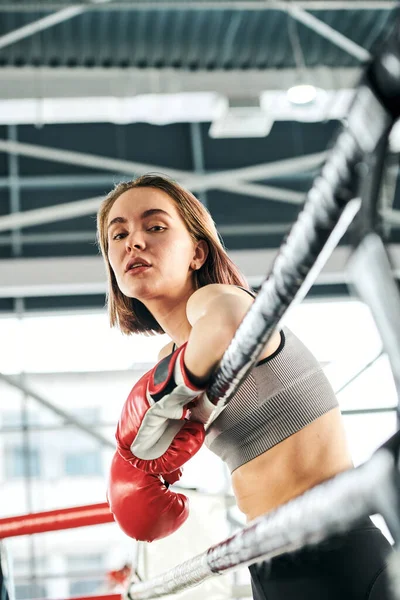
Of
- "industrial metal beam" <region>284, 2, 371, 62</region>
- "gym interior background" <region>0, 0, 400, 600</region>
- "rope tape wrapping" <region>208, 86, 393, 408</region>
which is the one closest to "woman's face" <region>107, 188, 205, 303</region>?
"rope tape wrapping" <region>208, 86, 393, 408</region>

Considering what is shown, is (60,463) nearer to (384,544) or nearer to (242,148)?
(242,148)

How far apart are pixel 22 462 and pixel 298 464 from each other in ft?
22.3

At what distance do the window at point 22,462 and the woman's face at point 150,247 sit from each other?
6462 millimetres

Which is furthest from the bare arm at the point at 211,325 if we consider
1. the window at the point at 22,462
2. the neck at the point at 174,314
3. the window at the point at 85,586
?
the window at the point at 85,586

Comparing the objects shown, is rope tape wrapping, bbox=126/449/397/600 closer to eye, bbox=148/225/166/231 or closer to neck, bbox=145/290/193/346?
neck, bbox=145/290/193/346

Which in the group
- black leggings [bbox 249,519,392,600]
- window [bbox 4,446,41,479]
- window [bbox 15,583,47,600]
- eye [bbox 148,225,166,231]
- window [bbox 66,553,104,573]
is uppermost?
window [bbox 4,446,41,479]

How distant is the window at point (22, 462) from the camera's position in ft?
24.7

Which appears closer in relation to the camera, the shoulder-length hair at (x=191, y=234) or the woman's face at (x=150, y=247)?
the woman's face at (x=150, y=247)

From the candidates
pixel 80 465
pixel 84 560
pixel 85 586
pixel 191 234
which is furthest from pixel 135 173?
pixel 84 560

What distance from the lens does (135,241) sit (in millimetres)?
1380

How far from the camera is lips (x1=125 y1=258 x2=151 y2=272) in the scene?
4.49ft

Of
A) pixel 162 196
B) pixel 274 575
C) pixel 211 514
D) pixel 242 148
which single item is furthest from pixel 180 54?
pixel 274 575

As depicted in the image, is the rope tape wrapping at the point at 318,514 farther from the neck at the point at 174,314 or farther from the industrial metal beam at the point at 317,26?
the industrial metal beam at the point at 317,26

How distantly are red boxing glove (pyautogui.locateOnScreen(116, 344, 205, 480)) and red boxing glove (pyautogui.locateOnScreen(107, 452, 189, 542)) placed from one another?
5 cm
